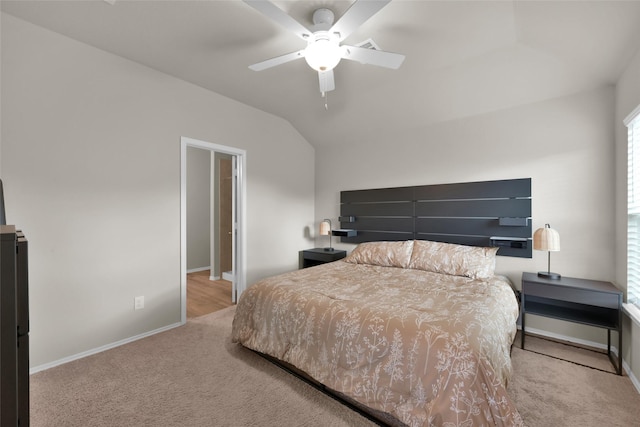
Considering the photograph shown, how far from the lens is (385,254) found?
10.8ft

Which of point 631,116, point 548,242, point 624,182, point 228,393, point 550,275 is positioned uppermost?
point 631,116

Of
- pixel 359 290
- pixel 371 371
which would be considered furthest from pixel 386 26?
pixel 371 371

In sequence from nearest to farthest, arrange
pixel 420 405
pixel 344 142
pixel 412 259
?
pixel 420 405 → pixel 412 259 → pixel 344 142

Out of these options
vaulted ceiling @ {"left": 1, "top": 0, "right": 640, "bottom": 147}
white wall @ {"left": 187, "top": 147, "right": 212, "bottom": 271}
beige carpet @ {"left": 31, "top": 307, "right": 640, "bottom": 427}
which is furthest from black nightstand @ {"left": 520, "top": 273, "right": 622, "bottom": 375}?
white wall @ {"left": 187, "top": 147, "right": 212, "bottom": 271}

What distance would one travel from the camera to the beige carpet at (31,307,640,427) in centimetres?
171

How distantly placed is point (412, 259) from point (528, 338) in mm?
1337

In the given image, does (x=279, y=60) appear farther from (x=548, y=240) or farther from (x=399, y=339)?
(x=548, y=240)

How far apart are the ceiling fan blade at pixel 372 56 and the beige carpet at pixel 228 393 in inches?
93.1

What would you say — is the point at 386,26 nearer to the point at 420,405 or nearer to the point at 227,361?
the point at 420,405

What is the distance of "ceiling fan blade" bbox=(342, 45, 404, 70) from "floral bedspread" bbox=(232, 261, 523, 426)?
Result: 1.71 meters

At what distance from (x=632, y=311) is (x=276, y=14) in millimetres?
3183

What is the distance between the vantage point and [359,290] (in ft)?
7.50

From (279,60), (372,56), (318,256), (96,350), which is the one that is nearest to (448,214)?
(318,256)

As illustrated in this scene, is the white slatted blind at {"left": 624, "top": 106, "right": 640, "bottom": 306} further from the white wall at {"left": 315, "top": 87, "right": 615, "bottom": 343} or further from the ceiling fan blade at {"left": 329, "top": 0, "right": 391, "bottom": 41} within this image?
the ceiling fan blade at {"left": 329, "top": 0, "right": 391, "bottom": 41}
